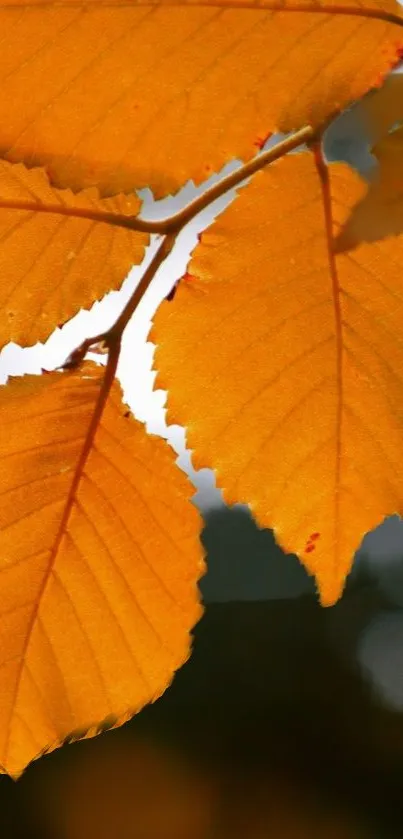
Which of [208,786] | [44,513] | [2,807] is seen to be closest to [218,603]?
[208,786]

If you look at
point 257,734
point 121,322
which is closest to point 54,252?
point 121,322

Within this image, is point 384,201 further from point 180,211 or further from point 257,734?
point 257,734

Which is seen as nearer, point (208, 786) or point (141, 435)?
point (141, 435)

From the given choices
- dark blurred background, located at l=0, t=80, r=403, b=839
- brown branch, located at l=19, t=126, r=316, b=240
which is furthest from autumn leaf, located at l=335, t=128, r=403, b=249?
dark blurred background, located at l=0, t=80, r=403, b=839

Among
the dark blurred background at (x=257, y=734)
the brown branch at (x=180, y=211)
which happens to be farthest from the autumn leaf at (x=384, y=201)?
the dark blurred background at (x=257, y=734)

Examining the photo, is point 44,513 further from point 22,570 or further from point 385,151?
point 385,151
